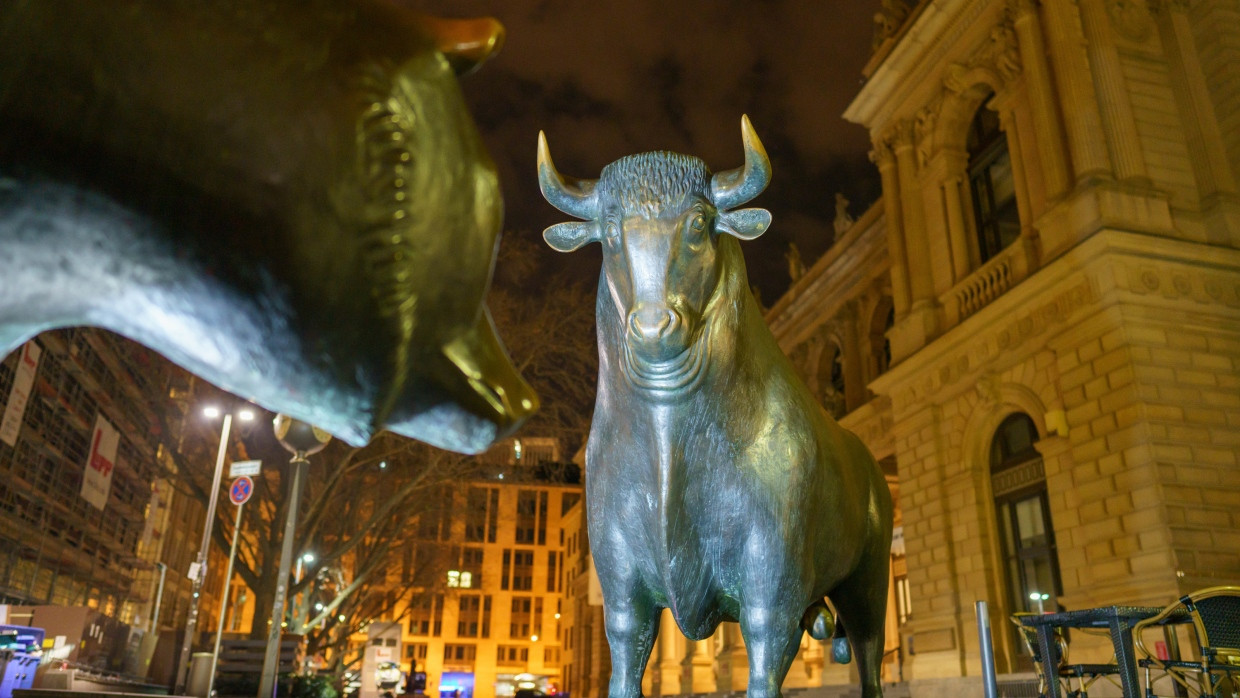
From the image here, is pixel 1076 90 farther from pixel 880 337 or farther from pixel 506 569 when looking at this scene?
pixel 506 569

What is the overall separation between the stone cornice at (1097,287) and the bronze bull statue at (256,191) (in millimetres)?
16155

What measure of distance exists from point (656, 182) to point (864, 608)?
1803mm

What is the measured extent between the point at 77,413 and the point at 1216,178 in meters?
37.1

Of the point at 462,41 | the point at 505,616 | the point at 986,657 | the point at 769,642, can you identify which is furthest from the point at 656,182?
the point at 505,616

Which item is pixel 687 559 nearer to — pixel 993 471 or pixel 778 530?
pixel 778 530

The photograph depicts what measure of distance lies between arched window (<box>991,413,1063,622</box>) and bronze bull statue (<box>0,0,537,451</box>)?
17455mm

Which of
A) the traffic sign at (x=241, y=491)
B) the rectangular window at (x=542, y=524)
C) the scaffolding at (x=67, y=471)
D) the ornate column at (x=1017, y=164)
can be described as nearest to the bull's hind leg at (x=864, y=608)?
the traffic sign at (x=241, y=491)

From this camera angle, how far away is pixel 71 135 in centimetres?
76

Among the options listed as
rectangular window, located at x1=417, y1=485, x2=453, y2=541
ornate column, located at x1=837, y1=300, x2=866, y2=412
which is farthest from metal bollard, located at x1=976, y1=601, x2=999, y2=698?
ornate column, located at x1=837, y1=300, x2=866, y2=412

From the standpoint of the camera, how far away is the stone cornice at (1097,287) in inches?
585

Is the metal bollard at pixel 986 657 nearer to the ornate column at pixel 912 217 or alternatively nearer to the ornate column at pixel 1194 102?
the ornate column at pixel 1194 102

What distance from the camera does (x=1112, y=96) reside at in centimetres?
1633

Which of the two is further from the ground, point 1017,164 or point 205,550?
point 1017,164

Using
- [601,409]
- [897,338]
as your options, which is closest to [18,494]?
[897,338]
